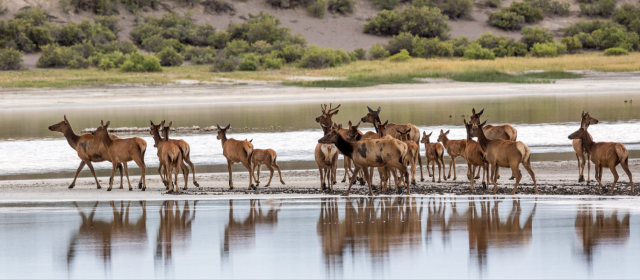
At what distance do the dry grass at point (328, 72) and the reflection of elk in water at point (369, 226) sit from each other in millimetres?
32598

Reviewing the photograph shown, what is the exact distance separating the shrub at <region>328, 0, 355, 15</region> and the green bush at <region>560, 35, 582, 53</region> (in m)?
21.6

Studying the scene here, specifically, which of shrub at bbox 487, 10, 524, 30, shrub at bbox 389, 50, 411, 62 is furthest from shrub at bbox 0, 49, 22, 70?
shrub at bbox 487, 10, 524, 30

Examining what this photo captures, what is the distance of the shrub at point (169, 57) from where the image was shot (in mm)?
56884

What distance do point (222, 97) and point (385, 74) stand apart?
12.3m

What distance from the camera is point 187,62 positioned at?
59812 mm

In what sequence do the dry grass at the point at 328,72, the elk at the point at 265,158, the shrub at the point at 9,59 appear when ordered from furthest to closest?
the shrub at the point at 9,59 → the dry grass at the point at 328,72 → the elk at the point at 265,158

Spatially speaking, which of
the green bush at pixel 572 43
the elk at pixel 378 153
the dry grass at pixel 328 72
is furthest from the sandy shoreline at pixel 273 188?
the green bush at pixel 572 43

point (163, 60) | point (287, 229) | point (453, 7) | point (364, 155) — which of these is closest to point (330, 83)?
point (163, 60)

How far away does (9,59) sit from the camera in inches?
2077

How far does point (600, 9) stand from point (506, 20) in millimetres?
13002

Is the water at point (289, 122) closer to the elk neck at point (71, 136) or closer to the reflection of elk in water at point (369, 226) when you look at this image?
the elk neck at point (71, 136)

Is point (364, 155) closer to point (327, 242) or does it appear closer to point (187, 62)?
point (327, 242)

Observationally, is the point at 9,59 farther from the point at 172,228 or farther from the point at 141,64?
the point at 172,228

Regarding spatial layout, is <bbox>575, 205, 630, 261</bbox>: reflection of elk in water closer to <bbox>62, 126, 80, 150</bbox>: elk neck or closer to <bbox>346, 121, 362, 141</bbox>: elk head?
<bbox>346, 121, 362, 141</bbox>: elk head
